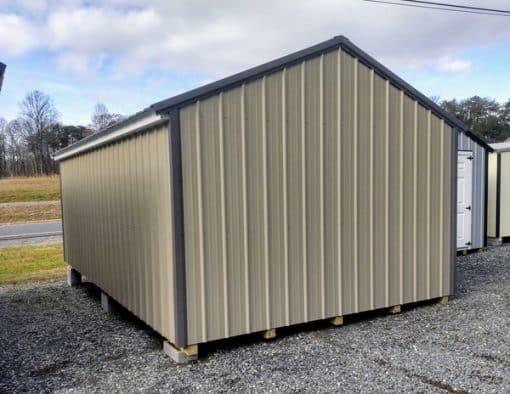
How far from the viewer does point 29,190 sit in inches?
1001

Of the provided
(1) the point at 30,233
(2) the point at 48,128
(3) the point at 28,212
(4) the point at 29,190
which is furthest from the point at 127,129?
(2) the point at 48,128

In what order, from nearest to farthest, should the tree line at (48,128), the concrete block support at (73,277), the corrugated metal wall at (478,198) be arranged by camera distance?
the concrete block support at (73,277), the corrugated metal wall at (478,198), the tree line at (48,128)

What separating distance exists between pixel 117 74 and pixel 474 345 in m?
27.8

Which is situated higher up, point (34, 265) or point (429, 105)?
point (429, 105)

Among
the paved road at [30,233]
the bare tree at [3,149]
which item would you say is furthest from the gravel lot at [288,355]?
the bare tree at [3,149]

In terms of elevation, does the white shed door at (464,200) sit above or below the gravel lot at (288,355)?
above

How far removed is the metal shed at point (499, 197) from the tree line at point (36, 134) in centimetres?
3115

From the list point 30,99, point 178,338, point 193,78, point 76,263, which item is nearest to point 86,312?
point 76,263

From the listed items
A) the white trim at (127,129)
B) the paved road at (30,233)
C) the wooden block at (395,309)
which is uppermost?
the white trim at (127,129)

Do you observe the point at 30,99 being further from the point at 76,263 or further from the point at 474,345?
the point at 474,345

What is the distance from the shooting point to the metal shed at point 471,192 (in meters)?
9.09

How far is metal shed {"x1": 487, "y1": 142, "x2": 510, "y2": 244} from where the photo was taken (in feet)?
34.1

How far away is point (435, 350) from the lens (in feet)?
12.8

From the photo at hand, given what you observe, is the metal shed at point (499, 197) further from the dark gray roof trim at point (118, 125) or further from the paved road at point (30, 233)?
the paved road at point (30, 233)
